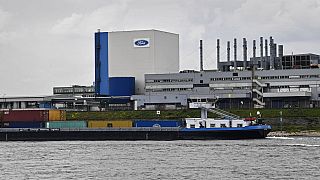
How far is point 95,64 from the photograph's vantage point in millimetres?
174750

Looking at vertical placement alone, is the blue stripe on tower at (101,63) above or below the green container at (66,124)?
above

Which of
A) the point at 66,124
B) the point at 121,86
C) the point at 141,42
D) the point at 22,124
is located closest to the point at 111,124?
the point at 66,124

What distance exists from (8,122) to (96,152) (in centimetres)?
4003

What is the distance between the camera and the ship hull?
106 m

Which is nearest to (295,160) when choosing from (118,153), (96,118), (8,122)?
(118,153)

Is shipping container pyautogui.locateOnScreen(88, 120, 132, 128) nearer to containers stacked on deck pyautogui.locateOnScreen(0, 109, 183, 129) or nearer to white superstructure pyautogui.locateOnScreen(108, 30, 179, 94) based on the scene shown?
containers stacked on deck pyautogui.locateOnScreen(0, 109, 183, 129)

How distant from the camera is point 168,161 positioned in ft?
236

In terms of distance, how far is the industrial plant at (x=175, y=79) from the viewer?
15250 cm

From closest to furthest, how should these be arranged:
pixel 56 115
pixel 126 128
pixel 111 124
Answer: pixel 126 128, pixel 111 124, pixel 56 115

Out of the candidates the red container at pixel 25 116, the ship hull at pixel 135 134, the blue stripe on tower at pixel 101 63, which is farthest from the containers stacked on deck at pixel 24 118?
the blue stripe on tower at pixel 101 63

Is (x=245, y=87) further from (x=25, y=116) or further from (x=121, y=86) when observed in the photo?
(x=25, y=116)

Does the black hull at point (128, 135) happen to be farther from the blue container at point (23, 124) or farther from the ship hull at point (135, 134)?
the blue container at point (23, 124)

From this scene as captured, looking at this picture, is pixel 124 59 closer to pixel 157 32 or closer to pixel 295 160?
pixel 157 32

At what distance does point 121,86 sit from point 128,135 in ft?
189
